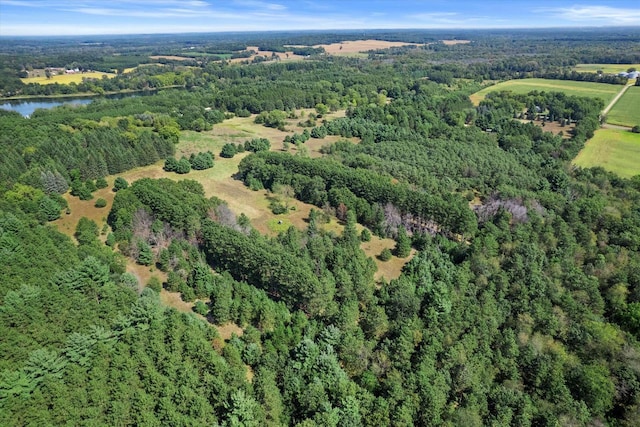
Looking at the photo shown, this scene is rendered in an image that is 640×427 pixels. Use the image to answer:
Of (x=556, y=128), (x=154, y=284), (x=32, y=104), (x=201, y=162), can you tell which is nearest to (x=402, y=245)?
(x=154, y=284)

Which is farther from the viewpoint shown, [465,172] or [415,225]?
[465,172]

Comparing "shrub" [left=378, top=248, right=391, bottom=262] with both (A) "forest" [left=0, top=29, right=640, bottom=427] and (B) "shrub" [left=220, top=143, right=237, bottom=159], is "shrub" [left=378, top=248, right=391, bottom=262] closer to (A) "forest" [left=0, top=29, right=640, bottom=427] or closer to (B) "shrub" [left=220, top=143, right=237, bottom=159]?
(A) "forest" [left=0, top=29, right=640, bottom=427]

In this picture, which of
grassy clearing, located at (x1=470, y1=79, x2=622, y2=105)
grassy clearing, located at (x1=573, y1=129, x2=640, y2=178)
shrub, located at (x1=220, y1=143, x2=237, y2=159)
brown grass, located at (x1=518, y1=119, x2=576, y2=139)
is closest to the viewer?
grassy clearing, located at (x1=573, y1=129, x2=640, y2=178)

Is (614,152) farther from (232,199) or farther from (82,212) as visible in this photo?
(82,212)

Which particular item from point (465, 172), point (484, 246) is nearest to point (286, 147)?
point (465, 172)

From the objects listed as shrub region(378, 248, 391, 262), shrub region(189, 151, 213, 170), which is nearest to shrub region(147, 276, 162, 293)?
shrub region(378, 248, 391, 262)

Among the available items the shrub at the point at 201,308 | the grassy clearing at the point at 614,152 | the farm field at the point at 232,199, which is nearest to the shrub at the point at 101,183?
the farm field at the point at 232,199

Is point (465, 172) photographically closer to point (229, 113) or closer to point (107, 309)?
point (107, 309)
